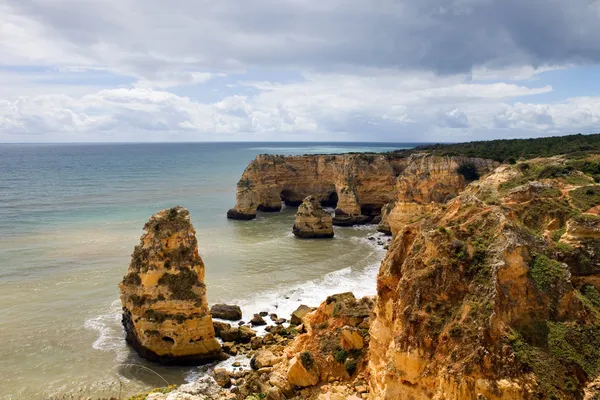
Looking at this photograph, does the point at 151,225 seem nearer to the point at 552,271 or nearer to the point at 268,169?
the point at 552,271

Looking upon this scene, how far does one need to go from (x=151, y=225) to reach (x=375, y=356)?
504 inches

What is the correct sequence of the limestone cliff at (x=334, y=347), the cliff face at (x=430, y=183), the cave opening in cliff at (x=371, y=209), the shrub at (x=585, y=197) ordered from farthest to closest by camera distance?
the cave opening in cliff at (x=371, y=209)
the cliff face at (x=430, y=183)
the shrub at (x=585, y=197)
the limestone cliff at (x=334, y=347)

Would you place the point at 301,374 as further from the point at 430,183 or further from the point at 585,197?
the point at 430,183

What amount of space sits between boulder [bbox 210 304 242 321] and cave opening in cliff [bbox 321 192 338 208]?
40906 mm

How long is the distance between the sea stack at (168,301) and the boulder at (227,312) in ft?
12.9

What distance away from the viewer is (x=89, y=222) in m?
50.2

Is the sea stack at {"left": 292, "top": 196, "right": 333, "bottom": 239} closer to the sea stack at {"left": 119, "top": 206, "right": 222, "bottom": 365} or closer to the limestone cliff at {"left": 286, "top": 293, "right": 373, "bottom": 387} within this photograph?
the sea stack at {"left": 119, "top": 206, "right": 222, "bottom": 365}

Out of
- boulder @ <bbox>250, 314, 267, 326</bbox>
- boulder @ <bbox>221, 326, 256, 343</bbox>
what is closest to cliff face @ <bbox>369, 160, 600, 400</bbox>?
boulder @ <bbox>221, 326, 256, 343</bbox>

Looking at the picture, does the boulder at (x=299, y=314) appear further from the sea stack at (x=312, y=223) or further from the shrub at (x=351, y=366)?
the sea stack at (x=312, y=223)

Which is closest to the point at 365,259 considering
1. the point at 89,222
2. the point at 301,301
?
the point at 301,301

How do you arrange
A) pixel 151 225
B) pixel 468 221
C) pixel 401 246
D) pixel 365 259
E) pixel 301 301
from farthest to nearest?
pixel 365 259 < pixel 301 301 < pixel 151 225 < pixel 401 246 < pixel 468 221

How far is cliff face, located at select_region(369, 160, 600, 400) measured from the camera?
31.0 feet

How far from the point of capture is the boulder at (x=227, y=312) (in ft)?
79.9

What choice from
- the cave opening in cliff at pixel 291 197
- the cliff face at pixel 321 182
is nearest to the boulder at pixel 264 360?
the cliff face at pixel 321 182
